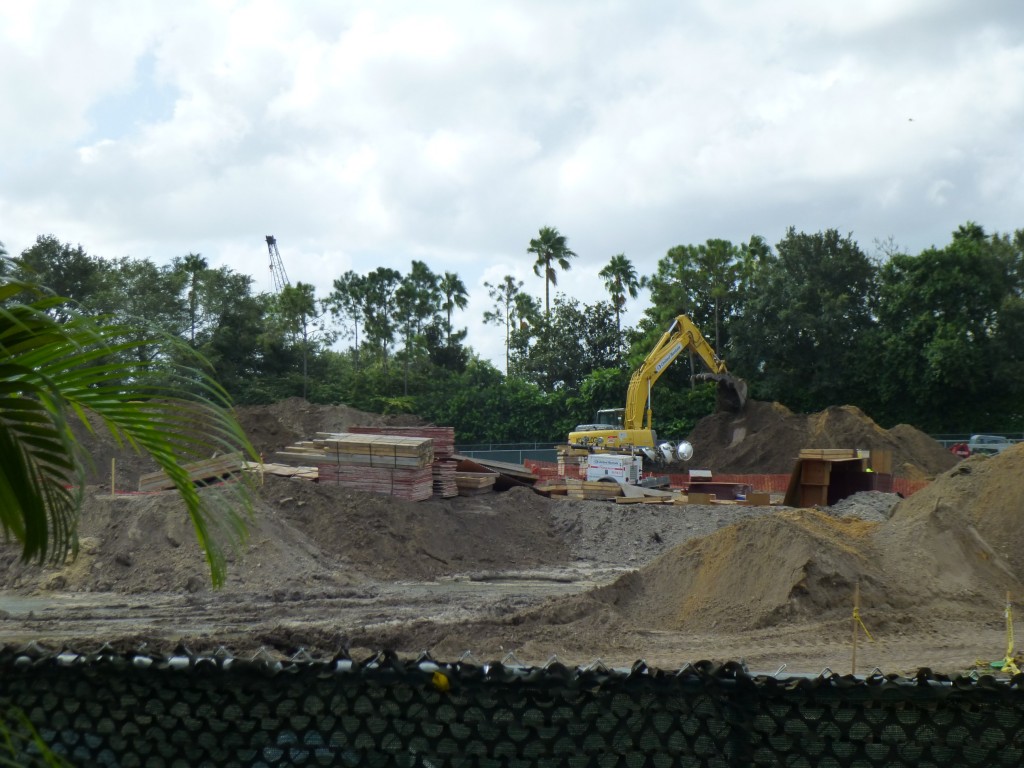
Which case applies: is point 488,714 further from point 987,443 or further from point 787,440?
point 987,443

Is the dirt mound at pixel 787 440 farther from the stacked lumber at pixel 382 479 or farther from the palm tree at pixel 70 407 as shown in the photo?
the palm tree at pixel 70 407

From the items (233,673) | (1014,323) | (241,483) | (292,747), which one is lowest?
(292,747)

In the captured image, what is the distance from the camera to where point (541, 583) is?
64.7 feet

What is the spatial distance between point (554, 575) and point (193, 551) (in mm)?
7000

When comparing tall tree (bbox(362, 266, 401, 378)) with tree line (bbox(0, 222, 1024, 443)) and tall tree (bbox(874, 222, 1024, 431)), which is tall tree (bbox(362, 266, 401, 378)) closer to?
tree line (bbox(0, 222, 1024, 443))

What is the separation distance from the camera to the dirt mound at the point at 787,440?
38781 mm

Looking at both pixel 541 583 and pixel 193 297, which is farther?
pixel 193 297

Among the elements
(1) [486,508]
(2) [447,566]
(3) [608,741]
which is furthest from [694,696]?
(1) [486,508]

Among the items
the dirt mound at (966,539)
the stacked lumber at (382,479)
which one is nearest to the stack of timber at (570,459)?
the stacked lumber at (382,479)

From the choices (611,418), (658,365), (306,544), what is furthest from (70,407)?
(611,418)

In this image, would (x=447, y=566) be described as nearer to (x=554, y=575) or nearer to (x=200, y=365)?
(x=554, y=575)

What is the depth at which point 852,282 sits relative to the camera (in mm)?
52250

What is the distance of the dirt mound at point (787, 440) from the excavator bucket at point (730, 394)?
1.09 feet

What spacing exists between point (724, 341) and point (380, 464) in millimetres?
37025
